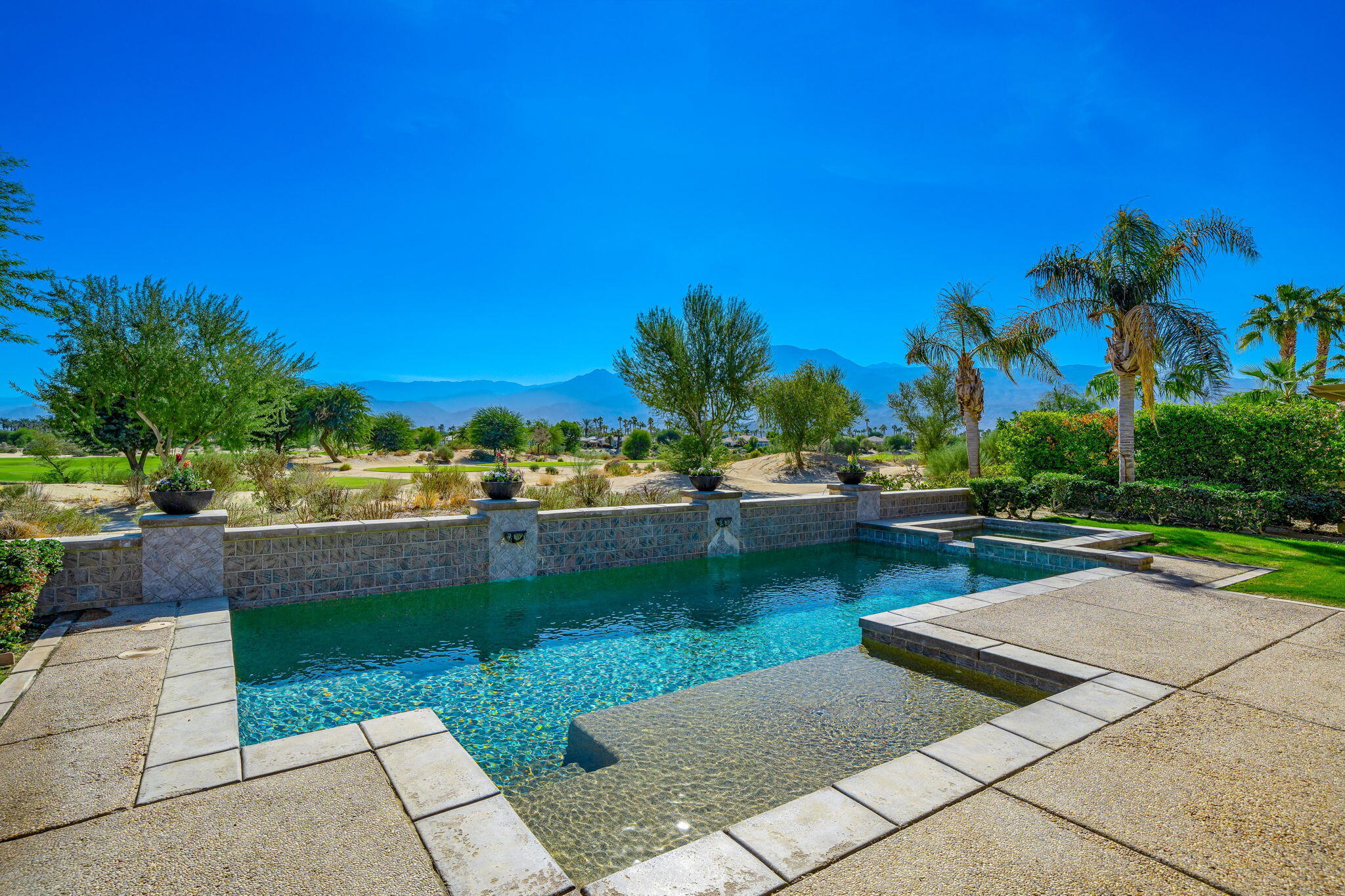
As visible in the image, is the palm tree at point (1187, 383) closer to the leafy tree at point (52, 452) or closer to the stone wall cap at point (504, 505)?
the stone wall cap at point (504, 505)

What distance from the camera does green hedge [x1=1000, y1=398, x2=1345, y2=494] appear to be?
10461 mm

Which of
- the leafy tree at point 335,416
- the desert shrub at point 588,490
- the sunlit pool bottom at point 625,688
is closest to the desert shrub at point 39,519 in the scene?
the sunlit pool bottom at point 625,688

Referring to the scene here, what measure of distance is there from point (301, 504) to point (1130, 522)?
48.6ft

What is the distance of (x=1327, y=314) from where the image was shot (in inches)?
728

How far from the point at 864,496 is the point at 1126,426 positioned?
4.95 m

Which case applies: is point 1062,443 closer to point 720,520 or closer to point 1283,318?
point 720,520

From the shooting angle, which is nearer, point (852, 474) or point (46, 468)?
point (852, 474)

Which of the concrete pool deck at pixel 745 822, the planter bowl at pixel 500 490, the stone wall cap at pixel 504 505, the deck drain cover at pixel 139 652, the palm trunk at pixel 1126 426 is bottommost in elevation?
the concrete pool deck at pixel 745 822

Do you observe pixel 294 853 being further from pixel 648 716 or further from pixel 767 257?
pixel 767 257

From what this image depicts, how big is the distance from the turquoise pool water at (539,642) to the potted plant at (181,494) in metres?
1.19

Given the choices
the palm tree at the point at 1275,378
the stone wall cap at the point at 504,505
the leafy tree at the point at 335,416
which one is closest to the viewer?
the stone wall cap at the point at 504,505

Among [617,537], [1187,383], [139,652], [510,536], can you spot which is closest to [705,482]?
[617,537]

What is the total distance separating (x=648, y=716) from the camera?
13.4 feet

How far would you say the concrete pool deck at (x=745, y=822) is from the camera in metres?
2.06
